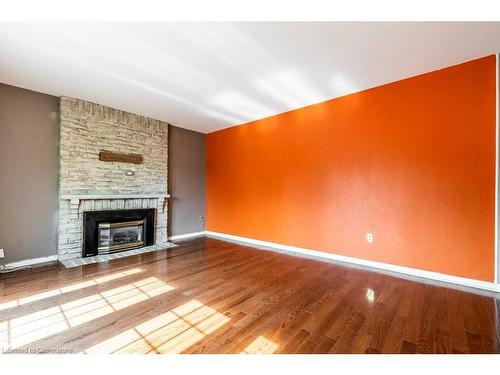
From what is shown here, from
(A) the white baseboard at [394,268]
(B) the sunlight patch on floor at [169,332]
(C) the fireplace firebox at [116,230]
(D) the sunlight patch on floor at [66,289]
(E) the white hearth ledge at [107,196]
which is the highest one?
(E) the white hearth ledge at [107,196]

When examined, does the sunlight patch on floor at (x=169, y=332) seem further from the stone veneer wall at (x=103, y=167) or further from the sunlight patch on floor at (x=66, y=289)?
the stone veneer wall at (x=103, y=167)

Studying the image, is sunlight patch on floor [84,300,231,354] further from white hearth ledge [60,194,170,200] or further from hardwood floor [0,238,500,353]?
white hearth ledge [60,194,170,200]

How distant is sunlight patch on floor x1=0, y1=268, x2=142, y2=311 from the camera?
6.67 ft

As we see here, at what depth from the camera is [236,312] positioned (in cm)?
191

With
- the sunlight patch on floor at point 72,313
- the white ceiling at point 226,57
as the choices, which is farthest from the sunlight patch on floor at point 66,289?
the white ceiling at point 226,57

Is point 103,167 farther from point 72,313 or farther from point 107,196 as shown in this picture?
point 72,313

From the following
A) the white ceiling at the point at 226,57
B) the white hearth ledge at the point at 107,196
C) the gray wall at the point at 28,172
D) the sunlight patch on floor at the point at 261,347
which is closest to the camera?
the sunlight patch on floor at the point at 261,347

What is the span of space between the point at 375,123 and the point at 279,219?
2.16 metres

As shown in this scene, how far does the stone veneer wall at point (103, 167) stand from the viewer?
131 inches

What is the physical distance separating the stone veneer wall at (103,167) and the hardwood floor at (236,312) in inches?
32.2

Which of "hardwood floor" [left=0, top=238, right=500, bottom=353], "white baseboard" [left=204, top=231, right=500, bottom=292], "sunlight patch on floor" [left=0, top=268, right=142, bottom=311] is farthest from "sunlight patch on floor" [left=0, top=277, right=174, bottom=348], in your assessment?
"white baseboard" [left=204, top=231, right=500, bottom=292]

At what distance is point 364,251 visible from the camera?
10.2 feet
